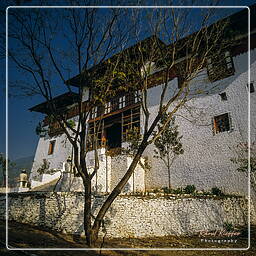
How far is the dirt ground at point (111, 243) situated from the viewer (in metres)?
6.99

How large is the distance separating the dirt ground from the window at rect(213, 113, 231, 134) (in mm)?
5360

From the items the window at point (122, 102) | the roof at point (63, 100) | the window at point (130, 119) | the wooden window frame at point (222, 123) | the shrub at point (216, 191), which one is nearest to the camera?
the roof at point (63, 100)

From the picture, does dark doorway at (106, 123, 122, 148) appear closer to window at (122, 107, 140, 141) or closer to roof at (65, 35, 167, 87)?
window at (122, 107, 140, 141)

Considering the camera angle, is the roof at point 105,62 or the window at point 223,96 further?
the window at point 223,96

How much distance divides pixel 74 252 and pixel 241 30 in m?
13.8

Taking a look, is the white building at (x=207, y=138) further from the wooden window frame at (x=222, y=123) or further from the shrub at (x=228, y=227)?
the shrub at (x=228, y=227)

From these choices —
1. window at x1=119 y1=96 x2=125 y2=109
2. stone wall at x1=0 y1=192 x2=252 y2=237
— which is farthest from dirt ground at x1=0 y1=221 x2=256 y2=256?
window at x1=119 y1=96 x2=125 y2=109

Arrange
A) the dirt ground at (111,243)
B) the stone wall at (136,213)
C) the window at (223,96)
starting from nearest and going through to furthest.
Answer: the dirt ground at (111,243), the stone wall at (136,213), the window at (223,96)

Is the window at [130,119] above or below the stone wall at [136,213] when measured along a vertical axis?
above

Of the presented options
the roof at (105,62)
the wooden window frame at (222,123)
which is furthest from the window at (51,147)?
the roof at (105,62)

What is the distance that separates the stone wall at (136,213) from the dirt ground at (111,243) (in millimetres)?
451

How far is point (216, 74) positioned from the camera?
13883 mm

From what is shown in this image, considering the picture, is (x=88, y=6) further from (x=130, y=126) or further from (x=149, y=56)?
(x=130, y=126)

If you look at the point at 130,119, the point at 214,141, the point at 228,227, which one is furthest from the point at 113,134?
the point at 228,227
